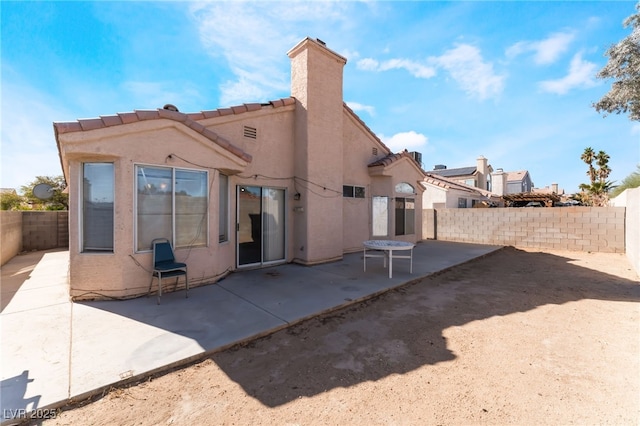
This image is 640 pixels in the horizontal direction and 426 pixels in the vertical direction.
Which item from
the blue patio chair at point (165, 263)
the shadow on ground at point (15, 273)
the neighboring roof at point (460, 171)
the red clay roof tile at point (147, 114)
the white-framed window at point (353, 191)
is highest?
the neighboring roof at point (460, 171)

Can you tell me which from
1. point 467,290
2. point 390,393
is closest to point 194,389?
point 390,393

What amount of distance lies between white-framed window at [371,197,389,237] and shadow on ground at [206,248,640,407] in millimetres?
4318

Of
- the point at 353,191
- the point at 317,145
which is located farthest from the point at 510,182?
the point at 317,145

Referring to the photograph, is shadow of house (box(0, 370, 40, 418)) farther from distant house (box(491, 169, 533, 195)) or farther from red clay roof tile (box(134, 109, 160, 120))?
distant house (box(491, 169, 533, 195))

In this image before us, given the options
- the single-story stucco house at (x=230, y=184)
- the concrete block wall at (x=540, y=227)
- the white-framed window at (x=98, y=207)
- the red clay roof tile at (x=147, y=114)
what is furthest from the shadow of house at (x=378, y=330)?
the concrete block wall at (x=540, y=227)

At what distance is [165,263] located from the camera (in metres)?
5.57

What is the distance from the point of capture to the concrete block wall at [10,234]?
A: 28.7ft

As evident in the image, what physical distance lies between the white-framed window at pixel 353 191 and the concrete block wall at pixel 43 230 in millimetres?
14190

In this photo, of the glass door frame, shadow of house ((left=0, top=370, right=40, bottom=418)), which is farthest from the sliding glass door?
shadow of house ((left=0, top=370, right=40, bottom=418))

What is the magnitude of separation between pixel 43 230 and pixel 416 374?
1740 centimetres

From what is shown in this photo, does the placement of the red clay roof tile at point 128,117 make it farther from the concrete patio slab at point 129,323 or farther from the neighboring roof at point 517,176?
the neighboring roof at point 517,176

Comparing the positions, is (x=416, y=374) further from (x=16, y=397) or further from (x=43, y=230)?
(x=43, y=230)

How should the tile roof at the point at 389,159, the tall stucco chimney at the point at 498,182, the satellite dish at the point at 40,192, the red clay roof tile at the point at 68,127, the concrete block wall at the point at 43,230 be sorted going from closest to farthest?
the red clay roof tile at the point at 68,127, the tile roof at the point at 389,159, the concrete block wall at the point at 43,230, the satellite dish at the point at 40,192, the tall stucco chimney at the point at 498,182

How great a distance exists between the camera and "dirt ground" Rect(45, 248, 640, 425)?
2486mm
